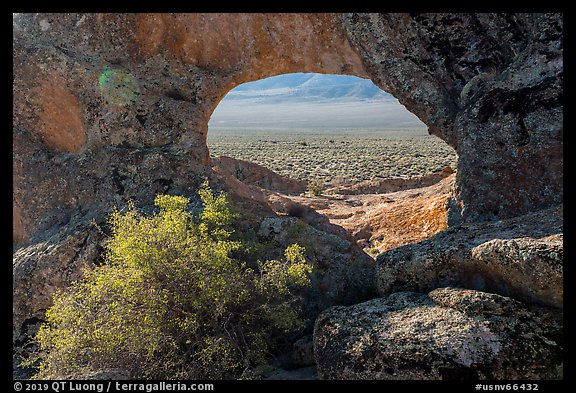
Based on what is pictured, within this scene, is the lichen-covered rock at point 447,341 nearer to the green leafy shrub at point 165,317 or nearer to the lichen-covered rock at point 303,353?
the lichen-covered rock at point 303,353

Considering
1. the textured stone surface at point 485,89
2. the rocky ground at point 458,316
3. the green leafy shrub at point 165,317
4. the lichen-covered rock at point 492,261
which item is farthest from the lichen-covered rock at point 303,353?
the textured stone surface at point 485,89

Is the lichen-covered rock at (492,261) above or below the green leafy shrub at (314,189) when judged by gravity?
above

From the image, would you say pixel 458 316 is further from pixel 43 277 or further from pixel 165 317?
pixel 43 277

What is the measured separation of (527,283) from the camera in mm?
5734

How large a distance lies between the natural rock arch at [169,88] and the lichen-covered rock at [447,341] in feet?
11.6

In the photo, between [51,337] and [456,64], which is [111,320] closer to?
[51,337]

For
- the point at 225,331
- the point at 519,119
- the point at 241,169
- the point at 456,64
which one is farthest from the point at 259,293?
the point at 241,169

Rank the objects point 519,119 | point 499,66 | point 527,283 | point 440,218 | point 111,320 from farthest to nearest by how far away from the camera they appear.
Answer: point 440,218 < point 499,66 < point 519,119 < point 111,320 < point 527,283

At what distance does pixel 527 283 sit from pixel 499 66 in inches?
254

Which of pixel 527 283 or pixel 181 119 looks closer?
pixel 527 283

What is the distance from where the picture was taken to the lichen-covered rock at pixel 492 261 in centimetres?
562

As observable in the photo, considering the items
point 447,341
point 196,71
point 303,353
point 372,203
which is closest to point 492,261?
point 447,341

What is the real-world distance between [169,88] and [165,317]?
7222 millimetres

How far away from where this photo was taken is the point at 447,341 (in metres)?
5.50
